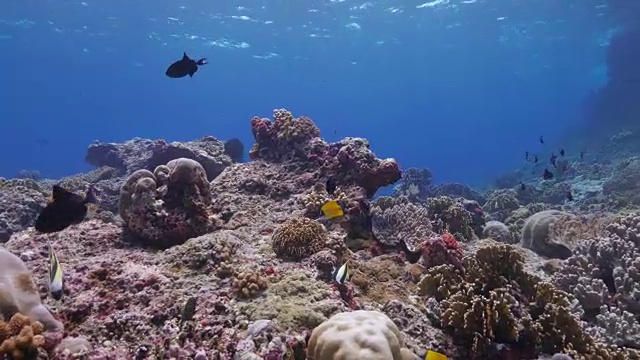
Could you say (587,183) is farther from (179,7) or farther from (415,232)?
(179,7)

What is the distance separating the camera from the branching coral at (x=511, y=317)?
16.2 feet

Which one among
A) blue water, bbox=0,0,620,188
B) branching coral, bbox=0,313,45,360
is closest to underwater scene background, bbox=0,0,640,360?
branching coral, bbox=0,313,45,360

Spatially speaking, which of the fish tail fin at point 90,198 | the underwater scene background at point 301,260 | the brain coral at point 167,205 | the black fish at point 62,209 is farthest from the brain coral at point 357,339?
the brain coral at point 167,205

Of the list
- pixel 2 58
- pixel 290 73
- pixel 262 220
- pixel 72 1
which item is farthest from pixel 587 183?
pixel 2 58

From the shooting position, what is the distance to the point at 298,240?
6477 mm

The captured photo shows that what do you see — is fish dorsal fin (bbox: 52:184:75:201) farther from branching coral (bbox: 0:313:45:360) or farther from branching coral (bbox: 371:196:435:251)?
branching coral (bbox: 371:196:435:251)

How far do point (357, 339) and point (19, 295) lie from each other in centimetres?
353

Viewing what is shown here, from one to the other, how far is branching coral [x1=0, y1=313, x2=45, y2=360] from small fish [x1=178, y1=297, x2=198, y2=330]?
1.32 meters

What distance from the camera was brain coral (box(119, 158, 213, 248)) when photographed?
7.22m

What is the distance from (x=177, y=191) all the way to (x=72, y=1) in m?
32.9

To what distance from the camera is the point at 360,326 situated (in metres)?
3.96

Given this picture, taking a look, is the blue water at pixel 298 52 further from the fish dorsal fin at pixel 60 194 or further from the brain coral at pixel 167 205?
the fish dorsal fin at pixel 60 194

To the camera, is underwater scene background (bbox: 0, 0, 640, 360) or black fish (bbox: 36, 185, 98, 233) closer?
underwater scene background (bbox: 0, 0, 640, 360)

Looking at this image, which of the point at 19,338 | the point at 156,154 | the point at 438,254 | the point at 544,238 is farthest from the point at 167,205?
the point at 156,154
